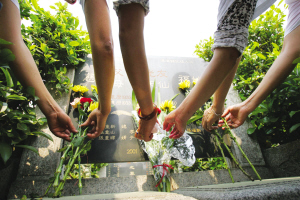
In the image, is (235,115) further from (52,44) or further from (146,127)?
(52,44)

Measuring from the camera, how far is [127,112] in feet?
6.66

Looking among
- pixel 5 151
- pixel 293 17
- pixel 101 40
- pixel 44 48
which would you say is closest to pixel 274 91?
pixel 293 17

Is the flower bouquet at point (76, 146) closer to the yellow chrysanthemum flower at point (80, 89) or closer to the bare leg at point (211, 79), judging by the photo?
the yellow chrysanthemum flower at point (80, 89)

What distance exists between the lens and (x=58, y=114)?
1105mm

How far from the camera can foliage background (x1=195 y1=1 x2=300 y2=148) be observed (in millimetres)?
1494

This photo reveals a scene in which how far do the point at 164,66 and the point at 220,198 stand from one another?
2115mm

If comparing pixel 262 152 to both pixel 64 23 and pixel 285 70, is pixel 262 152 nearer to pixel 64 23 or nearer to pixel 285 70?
pixel 285 70

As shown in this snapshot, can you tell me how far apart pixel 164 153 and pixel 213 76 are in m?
0.90

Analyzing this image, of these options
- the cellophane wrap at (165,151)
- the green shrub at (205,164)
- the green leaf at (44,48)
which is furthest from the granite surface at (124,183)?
the green leaf at (44,48)

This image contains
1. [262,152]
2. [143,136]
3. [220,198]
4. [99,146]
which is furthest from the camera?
[262,152]

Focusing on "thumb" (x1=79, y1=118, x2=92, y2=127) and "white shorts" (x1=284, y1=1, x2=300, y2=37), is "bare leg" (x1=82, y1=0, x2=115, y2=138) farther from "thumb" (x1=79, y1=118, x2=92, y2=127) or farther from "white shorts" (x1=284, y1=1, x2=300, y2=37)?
"white shorts" (x1=284, y1=1, x2=300, y2=37)

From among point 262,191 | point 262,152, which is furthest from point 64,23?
point 262,152

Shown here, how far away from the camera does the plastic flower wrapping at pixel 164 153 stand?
141cm

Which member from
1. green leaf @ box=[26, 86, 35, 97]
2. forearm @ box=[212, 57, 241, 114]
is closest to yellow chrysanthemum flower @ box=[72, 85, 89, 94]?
green leaf @ box=[26, 86, 35, 97]
